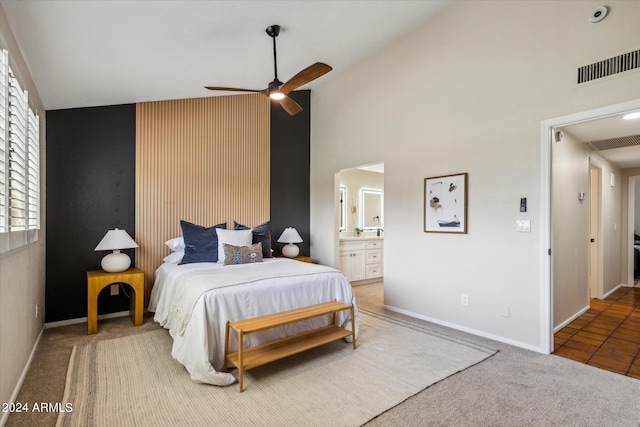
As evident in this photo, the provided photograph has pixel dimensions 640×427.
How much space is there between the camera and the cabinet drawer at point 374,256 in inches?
229

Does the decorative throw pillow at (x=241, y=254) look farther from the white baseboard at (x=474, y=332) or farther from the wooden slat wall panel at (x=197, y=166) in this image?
the white baseboard at (x=474, y=332)

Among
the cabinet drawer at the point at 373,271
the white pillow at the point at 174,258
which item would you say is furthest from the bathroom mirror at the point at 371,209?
the white pillow at the point at 174,258

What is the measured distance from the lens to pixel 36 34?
213 centimetres

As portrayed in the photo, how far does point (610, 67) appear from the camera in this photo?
2.49 m

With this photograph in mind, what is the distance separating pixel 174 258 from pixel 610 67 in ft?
15.0

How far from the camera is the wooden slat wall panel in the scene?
414 cm

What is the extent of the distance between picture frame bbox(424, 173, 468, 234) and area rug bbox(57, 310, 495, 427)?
3.86 ft

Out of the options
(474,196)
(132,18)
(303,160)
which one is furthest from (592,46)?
(303,160)

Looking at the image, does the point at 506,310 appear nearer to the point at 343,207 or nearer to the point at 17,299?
the point at 343,207

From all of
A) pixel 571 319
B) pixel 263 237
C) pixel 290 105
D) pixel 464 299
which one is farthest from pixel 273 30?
pixel 571 319

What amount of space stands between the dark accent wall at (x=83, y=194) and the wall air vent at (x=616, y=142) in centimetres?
576

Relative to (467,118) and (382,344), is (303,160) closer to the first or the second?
(467,118)

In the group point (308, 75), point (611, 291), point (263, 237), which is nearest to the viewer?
point (308, 75)

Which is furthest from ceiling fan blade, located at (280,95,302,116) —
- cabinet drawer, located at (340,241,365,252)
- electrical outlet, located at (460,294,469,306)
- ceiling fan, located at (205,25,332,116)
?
electrical outlet, located at (460,294,469,306)
